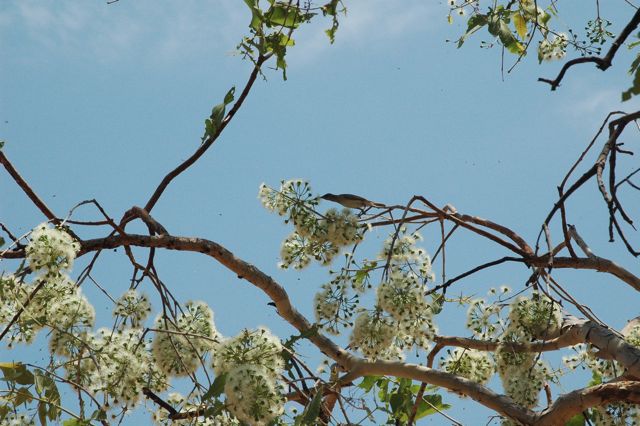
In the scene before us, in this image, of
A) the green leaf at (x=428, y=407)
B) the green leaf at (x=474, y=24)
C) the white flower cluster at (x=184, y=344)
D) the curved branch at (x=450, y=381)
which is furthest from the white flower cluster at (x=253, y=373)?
the green leaf at (x=474, y=24)

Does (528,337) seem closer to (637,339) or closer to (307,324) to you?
(637,339)

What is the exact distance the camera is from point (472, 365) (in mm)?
4270

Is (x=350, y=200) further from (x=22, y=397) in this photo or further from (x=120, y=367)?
(x=22, y=397)

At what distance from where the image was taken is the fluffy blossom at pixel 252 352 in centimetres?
290

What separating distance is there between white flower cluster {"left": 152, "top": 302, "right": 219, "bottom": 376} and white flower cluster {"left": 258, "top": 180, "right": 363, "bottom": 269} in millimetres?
538

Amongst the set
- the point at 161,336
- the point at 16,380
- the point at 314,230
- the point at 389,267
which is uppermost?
the point at 314,230

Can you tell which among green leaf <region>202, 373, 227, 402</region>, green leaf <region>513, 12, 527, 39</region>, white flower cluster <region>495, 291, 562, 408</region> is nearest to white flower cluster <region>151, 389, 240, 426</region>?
green leaf <region>202, 373, 227, 402</region>

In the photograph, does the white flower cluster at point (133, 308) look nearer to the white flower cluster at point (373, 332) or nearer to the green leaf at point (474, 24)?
the white flower cluster at point (373, 332)

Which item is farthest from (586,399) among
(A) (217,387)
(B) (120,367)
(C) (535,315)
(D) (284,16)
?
(D) (284,16)

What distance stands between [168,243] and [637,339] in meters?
1.92

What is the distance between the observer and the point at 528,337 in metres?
3.72

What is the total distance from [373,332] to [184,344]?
0.71 m

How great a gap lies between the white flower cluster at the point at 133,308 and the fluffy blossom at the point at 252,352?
2.88 ft

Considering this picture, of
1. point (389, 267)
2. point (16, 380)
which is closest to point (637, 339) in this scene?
point (389, 267)
